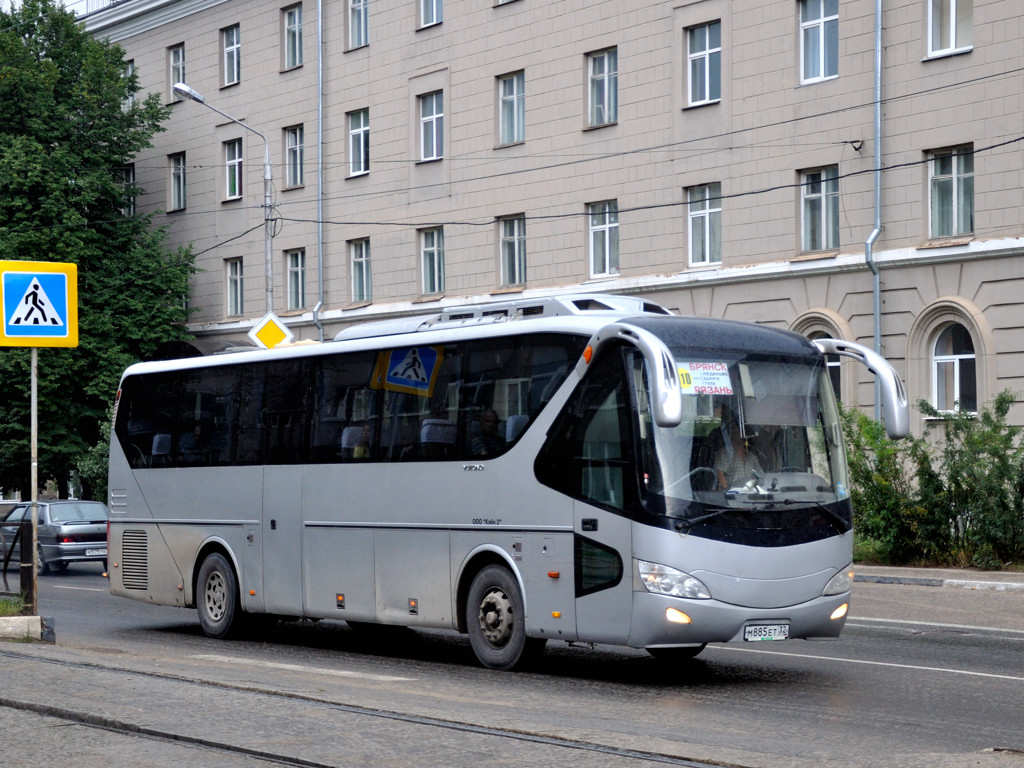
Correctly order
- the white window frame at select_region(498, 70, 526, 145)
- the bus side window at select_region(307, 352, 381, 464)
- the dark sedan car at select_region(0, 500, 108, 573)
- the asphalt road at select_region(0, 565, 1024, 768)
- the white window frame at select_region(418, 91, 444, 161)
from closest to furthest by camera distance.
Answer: the asphalt road at select_region(0, 565, 1024, 768) → the bus side window at select_region(307, 352, 381, 464) → the dark sedan car at select_region(0, 500, 108, 573) → the white window frame at select_region(498, 70, 526, 145) → the white window frame at select_region(418, 91, 444, 161)

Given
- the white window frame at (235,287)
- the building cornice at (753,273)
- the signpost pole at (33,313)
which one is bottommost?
the signpost pole at (33,313)

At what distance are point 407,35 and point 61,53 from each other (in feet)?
36.1

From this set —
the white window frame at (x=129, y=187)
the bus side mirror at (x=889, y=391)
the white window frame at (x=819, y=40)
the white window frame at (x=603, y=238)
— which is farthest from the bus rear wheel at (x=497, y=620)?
the white window frame at (x=129, y=187)

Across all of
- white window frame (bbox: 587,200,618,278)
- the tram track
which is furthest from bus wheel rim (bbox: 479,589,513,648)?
white window frame (bbox: 587,200,618,278)

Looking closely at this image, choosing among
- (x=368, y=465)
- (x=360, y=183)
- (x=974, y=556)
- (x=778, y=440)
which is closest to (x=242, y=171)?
(x=360, y=183)

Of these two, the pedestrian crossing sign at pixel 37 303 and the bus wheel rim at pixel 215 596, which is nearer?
the pedestrian crossing sign at pixel 37 303

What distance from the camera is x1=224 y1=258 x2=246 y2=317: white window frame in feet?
142

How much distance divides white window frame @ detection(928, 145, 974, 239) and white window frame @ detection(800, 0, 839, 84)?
2.67 m

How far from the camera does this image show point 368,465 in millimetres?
14188

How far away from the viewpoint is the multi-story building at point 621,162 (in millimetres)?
27266

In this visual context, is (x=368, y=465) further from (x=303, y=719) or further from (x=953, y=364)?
(x=953, y=364)

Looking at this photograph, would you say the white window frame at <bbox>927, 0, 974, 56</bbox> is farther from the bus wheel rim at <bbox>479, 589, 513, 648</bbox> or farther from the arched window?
the bus wheel rim at <bbox>479, 589, 513, 648</bbox>

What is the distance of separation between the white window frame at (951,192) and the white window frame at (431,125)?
12950 millimetres

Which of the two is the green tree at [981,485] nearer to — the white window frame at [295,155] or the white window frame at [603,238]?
the white window frame at [603,238]
